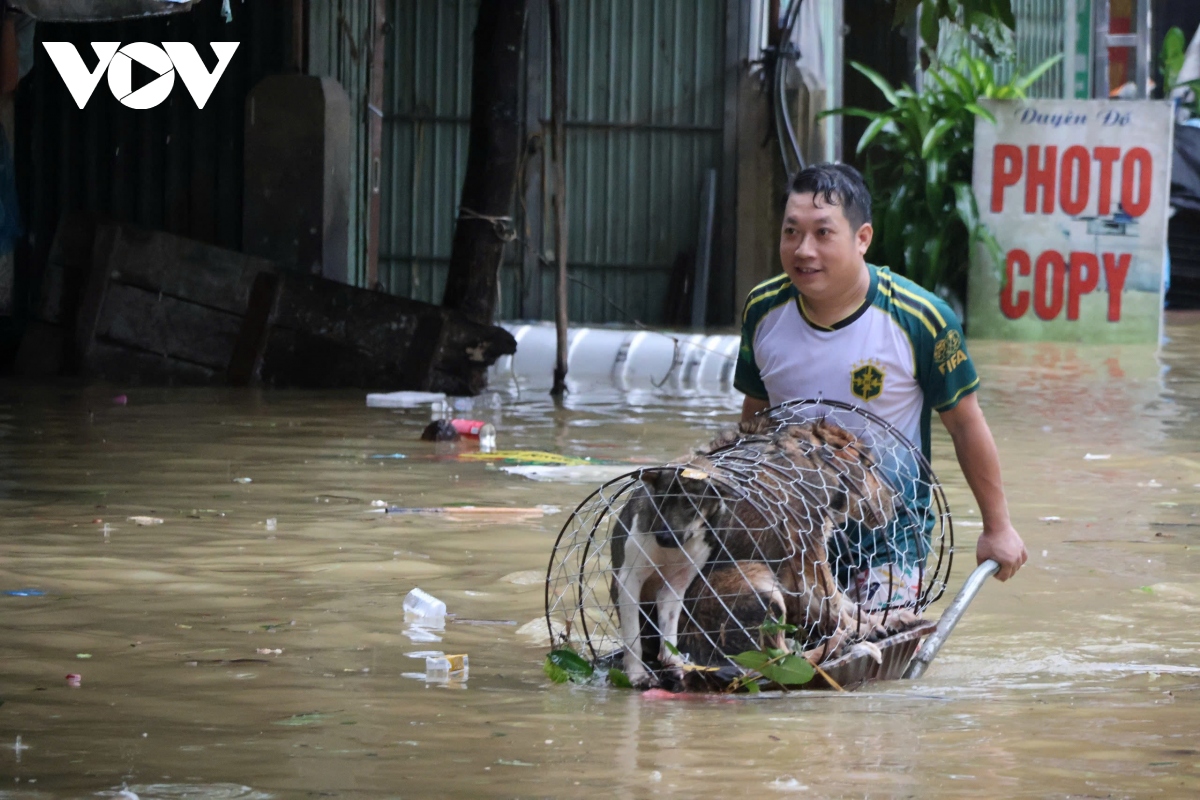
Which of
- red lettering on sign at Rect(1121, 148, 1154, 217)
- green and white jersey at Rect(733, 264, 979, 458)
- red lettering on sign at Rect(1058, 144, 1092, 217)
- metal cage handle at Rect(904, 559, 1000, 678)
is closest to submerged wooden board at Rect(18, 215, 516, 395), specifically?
green and white jersey at Rect(733, 264, 979, 458)

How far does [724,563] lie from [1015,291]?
12714 mm

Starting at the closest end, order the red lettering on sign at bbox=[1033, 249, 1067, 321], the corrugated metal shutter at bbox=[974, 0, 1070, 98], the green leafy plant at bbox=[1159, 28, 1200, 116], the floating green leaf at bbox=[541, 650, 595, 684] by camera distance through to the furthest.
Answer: the floating green leaf at bbox=[541, 650, 595, 684]
the red lettering on sign at bbox=[1033, 249, 1067, 321]
the corrugated metal shutter at bbox=[974, 0, 1070, 98]
the green leafy plant at bbox=[1159, 28, 1200, 116]

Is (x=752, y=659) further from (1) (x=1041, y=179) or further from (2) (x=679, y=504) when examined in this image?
(1) (x=1041, y=179)

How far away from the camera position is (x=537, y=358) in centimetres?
1218

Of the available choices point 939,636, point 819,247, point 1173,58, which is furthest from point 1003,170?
point 939,636

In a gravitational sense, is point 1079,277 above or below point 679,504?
below

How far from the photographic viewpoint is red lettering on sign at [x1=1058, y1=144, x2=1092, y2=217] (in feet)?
50.7

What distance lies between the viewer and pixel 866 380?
420cm

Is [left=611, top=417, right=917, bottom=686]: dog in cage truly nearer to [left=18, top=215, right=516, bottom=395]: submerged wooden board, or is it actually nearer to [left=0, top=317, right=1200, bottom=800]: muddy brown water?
[left=0, top=317, right=1200, bottom=800]: muddy brown water

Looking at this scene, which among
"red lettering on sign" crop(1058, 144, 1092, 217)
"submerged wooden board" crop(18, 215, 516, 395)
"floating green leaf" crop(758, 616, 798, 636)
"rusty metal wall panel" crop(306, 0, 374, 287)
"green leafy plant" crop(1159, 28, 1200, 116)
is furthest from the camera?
"green leafy plant" crop(1159, 28, 1200, 116)

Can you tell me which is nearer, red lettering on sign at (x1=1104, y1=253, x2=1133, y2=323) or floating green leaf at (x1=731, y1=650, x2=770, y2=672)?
floating green leaf at (x1=731, y1=650, x2=770, y2=672)

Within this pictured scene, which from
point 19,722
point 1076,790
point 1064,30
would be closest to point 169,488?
point 19,722

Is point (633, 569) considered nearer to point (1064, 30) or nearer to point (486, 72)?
point (486, 72)

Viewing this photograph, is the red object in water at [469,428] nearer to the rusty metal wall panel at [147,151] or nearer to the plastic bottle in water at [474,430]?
the plastic bottle in water at [474,430]
